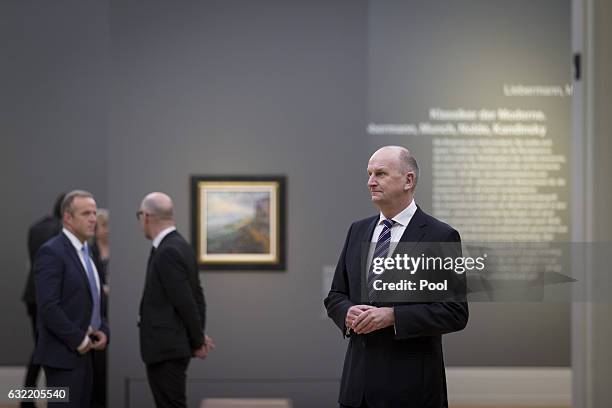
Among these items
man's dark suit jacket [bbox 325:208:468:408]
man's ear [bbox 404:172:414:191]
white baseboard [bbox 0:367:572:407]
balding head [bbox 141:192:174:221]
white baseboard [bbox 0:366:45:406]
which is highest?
man's ear [bbox 404:172:414:191]

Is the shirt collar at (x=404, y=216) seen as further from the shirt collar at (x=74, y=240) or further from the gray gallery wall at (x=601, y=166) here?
the shirt collar at (x=74, y=240)

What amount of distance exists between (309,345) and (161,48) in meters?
2.12

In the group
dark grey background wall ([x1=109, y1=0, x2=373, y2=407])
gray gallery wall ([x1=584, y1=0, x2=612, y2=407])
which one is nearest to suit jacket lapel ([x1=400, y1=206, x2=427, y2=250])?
gray gallery wall ([x1=584, y1=0, x2=612, y2=407])

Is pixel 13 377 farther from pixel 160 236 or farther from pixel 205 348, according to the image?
pixel 160 236

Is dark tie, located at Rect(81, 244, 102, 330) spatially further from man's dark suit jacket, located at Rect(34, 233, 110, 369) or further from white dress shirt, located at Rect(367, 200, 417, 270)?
white dress shirt, located at Rect(367, 200, 417, 270)

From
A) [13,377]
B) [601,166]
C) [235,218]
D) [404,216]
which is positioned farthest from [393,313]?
[13,377]

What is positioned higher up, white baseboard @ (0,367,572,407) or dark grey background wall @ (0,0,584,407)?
dark grey background wall @ (0,0,584,407)

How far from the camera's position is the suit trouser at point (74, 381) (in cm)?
458

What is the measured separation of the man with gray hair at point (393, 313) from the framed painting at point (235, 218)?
7.68 feet

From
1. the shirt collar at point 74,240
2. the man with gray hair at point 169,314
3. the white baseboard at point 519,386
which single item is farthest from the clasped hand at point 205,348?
the white baseboard at point 519,386

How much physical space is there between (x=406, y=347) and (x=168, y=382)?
2.22m

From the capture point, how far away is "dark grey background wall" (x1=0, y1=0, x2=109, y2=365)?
24.2 feet

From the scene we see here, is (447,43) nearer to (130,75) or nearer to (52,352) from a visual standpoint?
(130,75)

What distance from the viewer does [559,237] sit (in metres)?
4.85
